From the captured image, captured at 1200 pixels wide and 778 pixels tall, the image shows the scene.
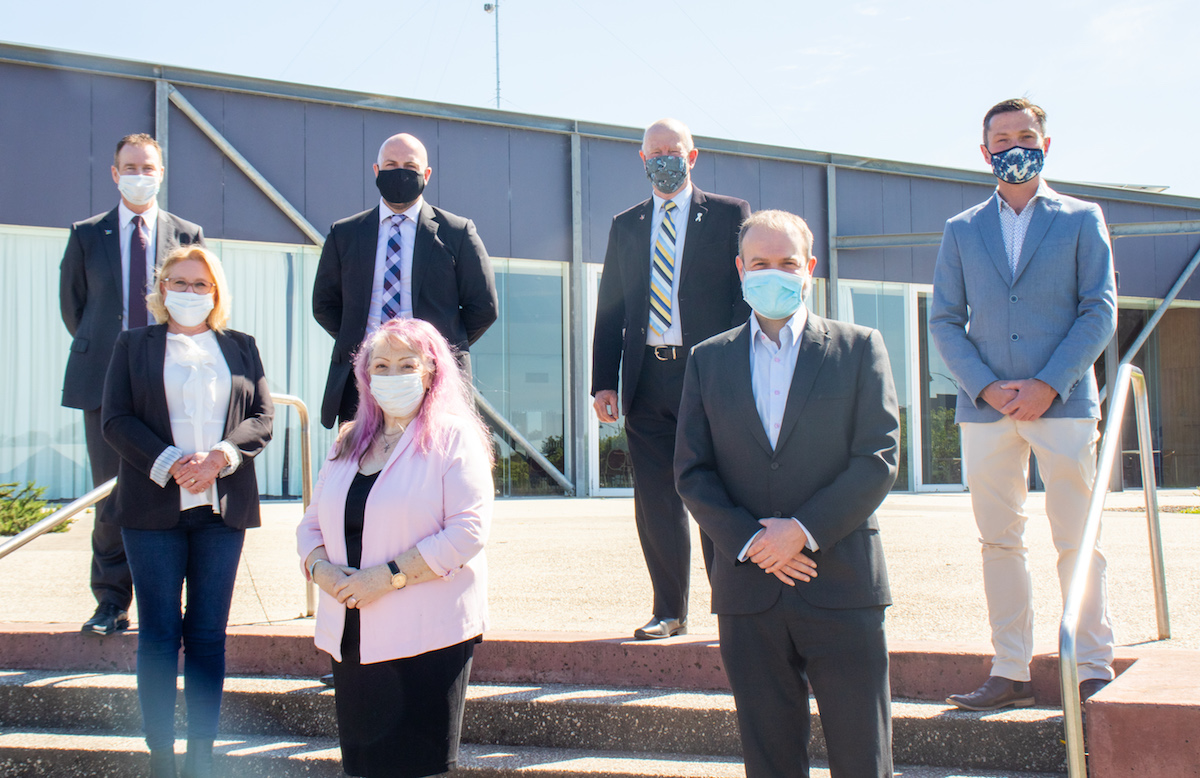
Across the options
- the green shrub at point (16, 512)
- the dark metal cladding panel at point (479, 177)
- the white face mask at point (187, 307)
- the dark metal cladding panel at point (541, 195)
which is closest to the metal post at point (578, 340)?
the dark metal cladding panel at point (541, 195)

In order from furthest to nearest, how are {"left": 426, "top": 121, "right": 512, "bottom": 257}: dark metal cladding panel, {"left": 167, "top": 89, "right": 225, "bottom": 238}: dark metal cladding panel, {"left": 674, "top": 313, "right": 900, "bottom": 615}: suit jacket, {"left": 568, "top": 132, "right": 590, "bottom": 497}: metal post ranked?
{"left": 568, "top": 132, "right": 590, "bottom": 497}: metal post
{"left": 426, "top": 121, "right": 512, "bottom": 257}: dark metal cladding panel
{"left": 167, "top": 89, "right": 225, "bottom": 238}: dark metal cladding panel
{"left": 674, "top": 313, "right": 900, "bottom": 615}: suit jacket

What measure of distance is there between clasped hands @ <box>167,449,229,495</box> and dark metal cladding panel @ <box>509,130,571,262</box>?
977 cm

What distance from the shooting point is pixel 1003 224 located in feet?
11.3

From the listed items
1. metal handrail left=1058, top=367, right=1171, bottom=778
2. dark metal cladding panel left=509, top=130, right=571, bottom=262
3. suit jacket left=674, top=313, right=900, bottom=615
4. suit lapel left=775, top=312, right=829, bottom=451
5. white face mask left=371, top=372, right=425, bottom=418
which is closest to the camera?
metal handrail left=1058, top=367, right=1171, bottom=778

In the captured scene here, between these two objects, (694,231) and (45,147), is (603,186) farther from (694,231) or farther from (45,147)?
(694,231)

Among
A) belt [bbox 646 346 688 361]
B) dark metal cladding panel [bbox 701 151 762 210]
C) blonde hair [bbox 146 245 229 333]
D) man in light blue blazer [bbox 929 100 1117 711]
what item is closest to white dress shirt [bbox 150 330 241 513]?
blonde hair [bbox 146 245 229 333]

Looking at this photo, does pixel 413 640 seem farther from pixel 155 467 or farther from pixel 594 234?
pixel 594 234

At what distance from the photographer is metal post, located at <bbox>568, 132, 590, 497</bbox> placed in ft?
42.9

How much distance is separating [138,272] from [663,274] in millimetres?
2235

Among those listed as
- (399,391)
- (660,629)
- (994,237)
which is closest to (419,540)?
(399,391)

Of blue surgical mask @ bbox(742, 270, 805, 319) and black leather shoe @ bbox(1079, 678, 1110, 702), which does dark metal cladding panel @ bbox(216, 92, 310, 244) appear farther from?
black leather shoe @ bbox(1079, 678, 1110, 702)

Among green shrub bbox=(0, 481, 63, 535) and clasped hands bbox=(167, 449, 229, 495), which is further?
green shrub bbox=(0, 481, 63, 535)

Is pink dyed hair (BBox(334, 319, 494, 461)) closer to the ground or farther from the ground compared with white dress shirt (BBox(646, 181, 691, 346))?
closer to the ground

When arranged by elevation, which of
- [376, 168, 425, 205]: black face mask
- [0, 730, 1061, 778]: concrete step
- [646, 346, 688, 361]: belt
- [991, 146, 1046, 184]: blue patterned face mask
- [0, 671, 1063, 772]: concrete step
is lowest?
[0, 730, 1061, 778]: concrete step
